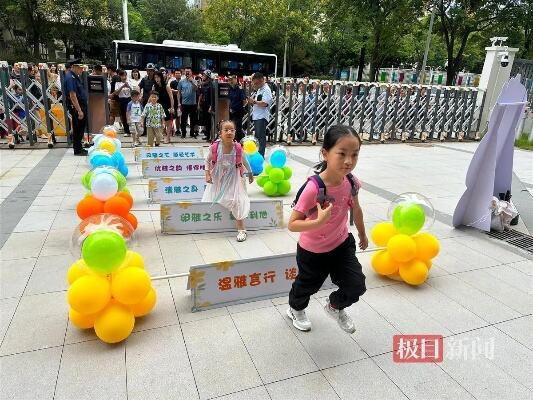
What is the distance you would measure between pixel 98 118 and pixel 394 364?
8552 millimetres

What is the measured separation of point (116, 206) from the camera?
3863 millimetres

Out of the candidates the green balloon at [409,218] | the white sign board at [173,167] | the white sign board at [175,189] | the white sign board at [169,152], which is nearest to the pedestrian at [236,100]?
the white sign board at [169,152]

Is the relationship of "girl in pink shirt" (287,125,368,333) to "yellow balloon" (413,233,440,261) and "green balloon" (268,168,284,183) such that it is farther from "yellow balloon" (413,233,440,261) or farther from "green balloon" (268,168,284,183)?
"green balloon" (268,168,284,183)

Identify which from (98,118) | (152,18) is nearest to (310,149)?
(98,118)

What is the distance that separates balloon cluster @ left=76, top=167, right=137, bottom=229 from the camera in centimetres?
373

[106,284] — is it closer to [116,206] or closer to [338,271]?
[338,271]

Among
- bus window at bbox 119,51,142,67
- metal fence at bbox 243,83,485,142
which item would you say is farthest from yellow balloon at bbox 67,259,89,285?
bus window at bbox 119,51,142,67

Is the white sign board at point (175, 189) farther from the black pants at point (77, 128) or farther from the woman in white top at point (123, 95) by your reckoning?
the woman in white top at point (123, 95)

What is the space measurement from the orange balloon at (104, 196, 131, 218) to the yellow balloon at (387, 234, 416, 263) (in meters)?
2.59

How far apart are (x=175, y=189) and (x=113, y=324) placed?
291cm

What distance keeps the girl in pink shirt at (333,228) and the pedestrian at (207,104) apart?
7.86 meters

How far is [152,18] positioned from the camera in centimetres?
3572

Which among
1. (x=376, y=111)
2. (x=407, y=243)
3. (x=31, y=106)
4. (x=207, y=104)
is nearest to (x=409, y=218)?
(x=407, y=243)

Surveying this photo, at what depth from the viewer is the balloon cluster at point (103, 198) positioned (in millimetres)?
3729
